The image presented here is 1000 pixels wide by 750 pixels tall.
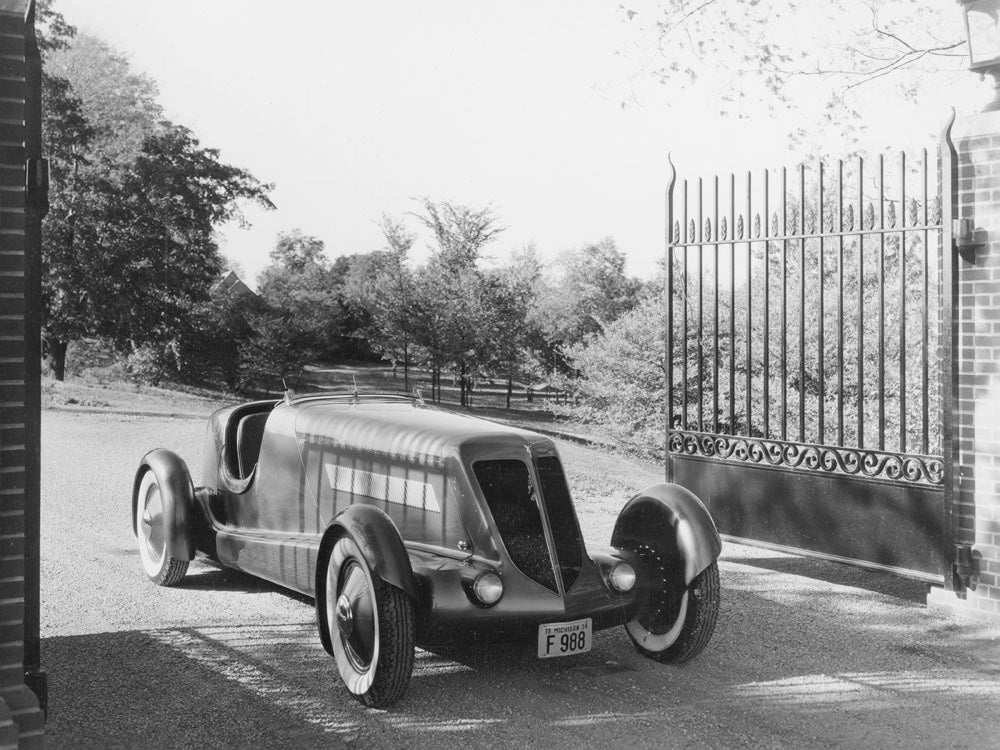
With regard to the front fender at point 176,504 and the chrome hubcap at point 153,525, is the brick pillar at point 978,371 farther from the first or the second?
the chrome hubcap at point 153,525

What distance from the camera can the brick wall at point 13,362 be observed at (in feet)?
12.1

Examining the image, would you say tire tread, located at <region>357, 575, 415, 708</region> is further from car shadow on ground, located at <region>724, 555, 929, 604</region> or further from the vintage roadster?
car shadow on ground, located at <region>724, 555, 929, 604</region>

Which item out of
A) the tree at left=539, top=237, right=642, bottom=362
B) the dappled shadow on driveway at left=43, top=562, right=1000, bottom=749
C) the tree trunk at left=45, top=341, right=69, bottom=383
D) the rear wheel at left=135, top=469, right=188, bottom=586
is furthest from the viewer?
the tree at left=539, top=237, right=642, bottom=362

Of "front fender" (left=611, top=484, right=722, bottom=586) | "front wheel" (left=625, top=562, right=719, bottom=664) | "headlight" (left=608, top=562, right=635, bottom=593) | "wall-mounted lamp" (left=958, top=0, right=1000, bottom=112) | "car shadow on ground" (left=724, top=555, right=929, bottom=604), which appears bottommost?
"car shadow on ground" (left=724, top=555, right=929, bottom=604)

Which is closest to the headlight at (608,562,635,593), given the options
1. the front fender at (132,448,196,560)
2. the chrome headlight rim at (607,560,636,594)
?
the chrome headlight rim at (607,560,636,594)

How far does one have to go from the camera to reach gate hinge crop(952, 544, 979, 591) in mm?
6238

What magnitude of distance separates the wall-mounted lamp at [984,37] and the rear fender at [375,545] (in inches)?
187

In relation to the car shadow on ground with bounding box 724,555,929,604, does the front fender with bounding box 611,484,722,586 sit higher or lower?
higher

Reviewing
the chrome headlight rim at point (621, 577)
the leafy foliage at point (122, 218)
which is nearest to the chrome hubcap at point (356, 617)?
the chrome headlight rim at point (621, 577)

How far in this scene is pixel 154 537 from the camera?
702 centimetres

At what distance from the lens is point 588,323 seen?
39719 millimetres

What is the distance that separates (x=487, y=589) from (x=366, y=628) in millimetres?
613

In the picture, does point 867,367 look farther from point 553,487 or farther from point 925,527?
point 553,487

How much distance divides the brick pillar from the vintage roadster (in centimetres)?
215
